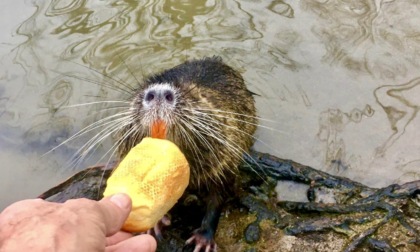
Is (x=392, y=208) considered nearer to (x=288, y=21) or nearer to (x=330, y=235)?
(x=330, y=235)

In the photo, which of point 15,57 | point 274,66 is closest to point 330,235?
point 274,66

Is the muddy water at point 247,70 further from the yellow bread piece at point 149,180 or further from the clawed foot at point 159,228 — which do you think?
the yellow bread piece at point 149,180

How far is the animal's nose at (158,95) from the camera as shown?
2736mm

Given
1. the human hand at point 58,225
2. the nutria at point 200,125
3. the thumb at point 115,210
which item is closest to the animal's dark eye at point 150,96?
the nutria at point 200,125

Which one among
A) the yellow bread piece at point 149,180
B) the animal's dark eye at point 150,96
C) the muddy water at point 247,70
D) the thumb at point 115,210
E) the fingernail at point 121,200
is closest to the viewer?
the thumb at point 115,210

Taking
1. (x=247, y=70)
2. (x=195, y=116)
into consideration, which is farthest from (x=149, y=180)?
(x=247, y=70)

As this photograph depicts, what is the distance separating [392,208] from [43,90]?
3.11 m

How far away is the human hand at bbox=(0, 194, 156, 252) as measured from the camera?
5.68ft

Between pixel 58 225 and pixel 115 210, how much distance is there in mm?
279

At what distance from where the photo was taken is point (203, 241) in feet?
10.4

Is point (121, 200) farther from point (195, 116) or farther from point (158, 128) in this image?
point (195, 116)

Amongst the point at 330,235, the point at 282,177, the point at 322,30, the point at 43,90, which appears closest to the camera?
the point at 330,235

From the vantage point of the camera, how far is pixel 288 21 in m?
5.48

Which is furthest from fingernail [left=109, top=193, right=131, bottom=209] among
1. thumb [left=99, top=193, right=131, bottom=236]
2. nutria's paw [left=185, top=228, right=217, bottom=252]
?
nutria's paw [left=185, top=228, right=217, bottom=252]
